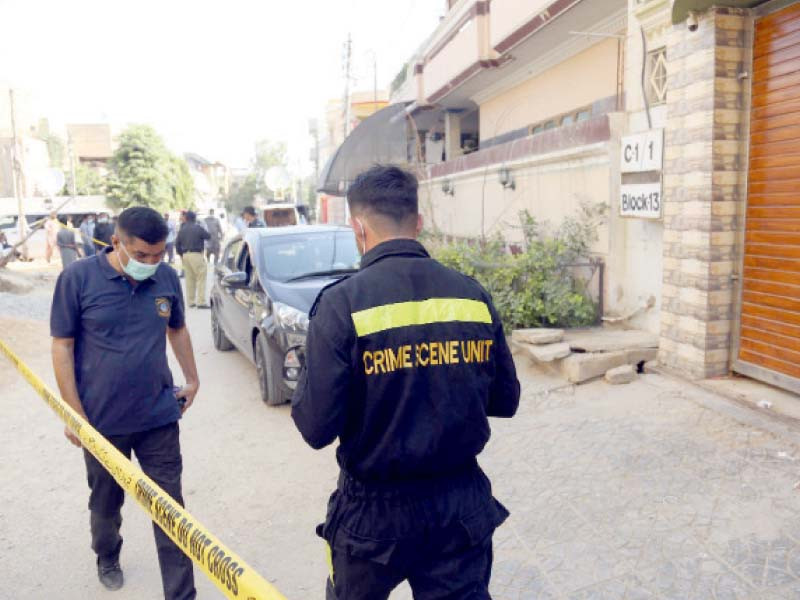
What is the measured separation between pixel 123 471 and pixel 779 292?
480 centimetres

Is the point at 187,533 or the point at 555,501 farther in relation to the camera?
the point at 555,501

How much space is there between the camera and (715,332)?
5.75 meters

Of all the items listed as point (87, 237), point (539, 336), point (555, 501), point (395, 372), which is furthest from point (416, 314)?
point (87, 237)

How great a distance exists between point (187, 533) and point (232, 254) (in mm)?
7338

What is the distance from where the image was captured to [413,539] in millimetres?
1923

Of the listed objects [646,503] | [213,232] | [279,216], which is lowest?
[646,503]

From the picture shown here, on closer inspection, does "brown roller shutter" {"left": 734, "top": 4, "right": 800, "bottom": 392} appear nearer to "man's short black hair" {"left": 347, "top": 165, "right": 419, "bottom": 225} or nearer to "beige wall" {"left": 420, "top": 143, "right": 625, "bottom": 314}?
"beige wall" {"left": 420, "top": 143, "right": 625, "bottom": 314}

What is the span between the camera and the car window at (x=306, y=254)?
7.11 m

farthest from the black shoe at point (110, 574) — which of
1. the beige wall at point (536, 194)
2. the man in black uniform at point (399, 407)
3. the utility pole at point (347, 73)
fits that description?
the utility pole at point (347, 73)

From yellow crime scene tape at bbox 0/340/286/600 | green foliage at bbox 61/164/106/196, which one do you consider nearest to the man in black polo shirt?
yellow crime scene tape at bbox 0/340/286/600

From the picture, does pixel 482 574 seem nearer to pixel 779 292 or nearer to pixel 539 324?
pixel 779 292

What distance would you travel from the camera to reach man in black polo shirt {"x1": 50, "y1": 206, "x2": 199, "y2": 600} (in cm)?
320

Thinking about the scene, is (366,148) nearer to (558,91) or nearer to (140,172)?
(558,91)

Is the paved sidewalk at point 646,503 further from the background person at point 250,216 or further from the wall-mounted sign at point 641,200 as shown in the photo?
the background person at point 250,216
